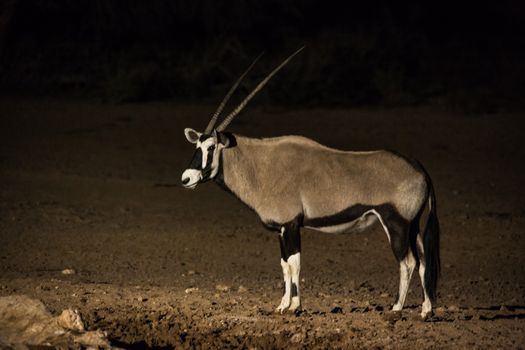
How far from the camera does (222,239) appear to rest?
1044 cm

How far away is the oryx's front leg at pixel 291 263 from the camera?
7.10m

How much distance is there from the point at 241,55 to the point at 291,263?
13843 millimetres

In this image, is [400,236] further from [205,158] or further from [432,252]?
[205,158]

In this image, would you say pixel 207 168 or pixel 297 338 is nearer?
pixel 297 338

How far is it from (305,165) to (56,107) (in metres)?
12.0

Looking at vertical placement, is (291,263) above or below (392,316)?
above

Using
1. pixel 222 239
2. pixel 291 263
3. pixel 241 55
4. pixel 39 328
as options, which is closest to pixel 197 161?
pixel 291 263

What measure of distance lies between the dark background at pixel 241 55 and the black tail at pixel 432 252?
1137cm

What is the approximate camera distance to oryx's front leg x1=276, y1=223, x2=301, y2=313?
7102 mm

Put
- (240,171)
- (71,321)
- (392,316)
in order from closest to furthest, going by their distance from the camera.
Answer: (71,321)
(392,316)
(240,171)

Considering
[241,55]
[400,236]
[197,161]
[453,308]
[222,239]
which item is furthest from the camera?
[241,55]

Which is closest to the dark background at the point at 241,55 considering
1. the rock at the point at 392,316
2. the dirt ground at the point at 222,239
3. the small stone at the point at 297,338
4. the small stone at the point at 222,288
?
the dirt ground at the point at 222,239

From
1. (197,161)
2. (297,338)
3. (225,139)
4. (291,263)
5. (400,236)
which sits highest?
(225,139)

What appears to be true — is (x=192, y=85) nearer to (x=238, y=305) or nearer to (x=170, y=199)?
(x=170, y=199)
